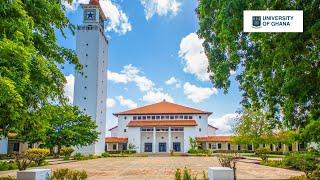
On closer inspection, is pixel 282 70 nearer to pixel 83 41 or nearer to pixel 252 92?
pixel 252 92

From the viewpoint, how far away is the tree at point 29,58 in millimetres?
6918

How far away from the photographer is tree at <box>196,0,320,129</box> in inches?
392

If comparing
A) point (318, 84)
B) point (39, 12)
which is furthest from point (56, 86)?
point (318, 84)

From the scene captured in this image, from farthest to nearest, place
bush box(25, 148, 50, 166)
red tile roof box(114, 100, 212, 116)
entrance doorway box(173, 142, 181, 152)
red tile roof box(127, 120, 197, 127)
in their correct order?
1. red tile roof box(114, 100, 212, 116)
2. entrance doorway box(173, 142, 181, 152)
3. red tile roof box(127, 120, 197, 127)
4. bush box(25, 148, 50, 166)

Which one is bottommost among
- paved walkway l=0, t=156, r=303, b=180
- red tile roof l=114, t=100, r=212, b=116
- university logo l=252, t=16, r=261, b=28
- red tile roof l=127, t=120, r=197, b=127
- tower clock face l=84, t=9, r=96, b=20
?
paved walkway l=0, t=156, r=303, b=180

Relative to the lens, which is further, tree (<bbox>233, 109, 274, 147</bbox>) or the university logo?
tree (<bbox>233, 109, 274, 147</bbox>)

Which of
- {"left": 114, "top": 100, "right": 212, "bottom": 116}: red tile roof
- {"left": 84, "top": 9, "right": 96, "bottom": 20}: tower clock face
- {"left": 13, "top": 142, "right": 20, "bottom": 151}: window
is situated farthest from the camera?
{"left": 114, "top": 100, "right": 212, "bottom": 116}: red tile roof

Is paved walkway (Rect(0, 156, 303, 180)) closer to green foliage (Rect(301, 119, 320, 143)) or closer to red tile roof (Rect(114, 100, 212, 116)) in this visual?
green foliage (Rect(301, 119, 320, 143))

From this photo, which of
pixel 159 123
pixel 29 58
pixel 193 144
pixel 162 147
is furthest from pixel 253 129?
pixel 29 58

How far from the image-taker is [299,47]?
1020 cm

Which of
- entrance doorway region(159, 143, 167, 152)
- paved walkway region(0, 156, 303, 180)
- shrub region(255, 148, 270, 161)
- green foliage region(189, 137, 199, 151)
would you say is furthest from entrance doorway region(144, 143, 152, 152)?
paved walkway region(0, 156, 303, 180)

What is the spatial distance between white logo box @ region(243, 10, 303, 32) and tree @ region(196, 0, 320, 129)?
0.51 feet

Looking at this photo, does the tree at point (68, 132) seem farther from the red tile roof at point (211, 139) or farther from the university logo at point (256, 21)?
the university logo at point (256, 21)

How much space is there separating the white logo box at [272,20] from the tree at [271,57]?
156mm
